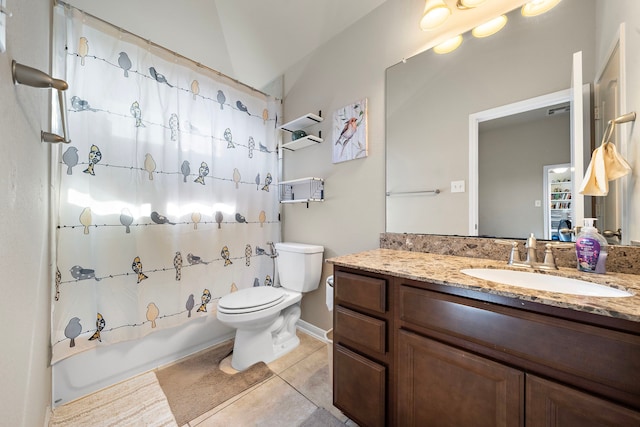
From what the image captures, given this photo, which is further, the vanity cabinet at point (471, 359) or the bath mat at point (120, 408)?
the bath mat at point (120, 408)

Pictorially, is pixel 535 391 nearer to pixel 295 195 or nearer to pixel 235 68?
pixel 295 195

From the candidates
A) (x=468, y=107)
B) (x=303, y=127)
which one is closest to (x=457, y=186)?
(x=468, y=107)

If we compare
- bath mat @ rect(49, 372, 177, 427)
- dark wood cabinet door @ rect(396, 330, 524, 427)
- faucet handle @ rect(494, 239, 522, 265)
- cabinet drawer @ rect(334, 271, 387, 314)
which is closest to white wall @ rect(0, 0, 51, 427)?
bath mat @ rect(49, 372, 177, 427)

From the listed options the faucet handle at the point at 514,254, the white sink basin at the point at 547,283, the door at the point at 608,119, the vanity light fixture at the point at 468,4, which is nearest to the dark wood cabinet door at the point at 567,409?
the white sink basin at the point at 547,283

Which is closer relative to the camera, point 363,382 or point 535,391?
point 535,391

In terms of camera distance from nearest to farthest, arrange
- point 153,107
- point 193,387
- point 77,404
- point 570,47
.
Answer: point 570,47 < point 77,404 < point 193,387 < point 153,107

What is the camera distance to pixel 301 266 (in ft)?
6.25

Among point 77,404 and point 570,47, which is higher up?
point 570,47

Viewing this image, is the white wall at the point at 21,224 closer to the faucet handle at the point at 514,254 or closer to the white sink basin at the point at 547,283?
the white sink basin at the point at 547,283

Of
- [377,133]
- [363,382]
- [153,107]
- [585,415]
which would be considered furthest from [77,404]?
[377,133]

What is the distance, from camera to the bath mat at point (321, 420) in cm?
119

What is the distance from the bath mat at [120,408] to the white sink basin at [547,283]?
1.69 meters

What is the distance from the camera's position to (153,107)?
1.59 metres

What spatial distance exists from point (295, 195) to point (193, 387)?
158cm
